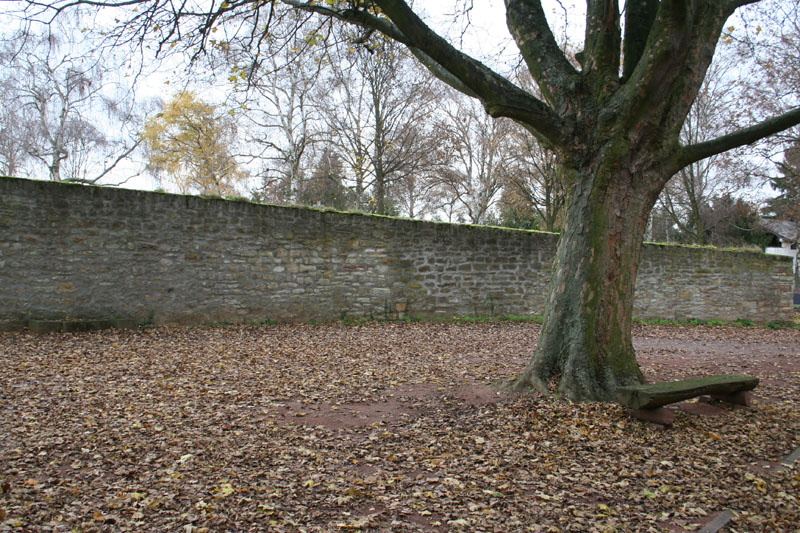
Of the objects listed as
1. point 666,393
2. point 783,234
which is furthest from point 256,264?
point 783,234

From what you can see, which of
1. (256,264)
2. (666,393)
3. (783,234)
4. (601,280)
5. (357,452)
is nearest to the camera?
(357,452)

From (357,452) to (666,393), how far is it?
2.40 meters

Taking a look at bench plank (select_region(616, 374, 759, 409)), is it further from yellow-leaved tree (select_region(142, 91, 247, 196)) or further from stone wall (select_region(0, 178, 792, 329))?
yellow-leaved tree (select_region(142, 91, 247, 196))

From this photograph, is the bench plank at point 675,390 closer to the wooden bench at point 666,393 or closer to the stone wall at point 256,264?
the wooden bench at point 666,393

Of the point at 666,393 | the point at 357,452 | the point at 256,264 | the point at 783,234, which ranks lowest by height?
the point at 357,452

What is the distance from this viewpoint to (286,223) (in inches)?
394

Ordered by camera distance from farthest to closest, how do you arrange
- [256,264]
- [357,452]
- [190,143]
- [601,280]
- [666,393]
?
[190,143] < [256,264] < [601,280] < [666,393] < [357,452]

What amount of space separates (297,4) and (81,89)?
110 inches

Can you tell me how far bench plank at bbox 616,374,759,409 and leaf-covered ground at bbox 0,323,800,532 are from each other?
7.1 inches

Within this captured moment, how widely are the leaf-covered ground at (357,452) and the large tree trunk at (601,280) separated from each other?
1.25 ft

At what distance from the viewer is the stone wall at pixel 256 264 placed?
823 centimetres

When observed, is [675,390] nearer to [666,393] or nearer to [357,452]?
[666,393]

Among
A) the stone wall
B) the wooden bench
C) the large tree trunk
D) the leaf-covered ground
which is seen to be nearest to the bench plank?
the wooden bench

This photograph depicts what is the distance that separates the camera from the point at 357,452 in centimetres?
360
